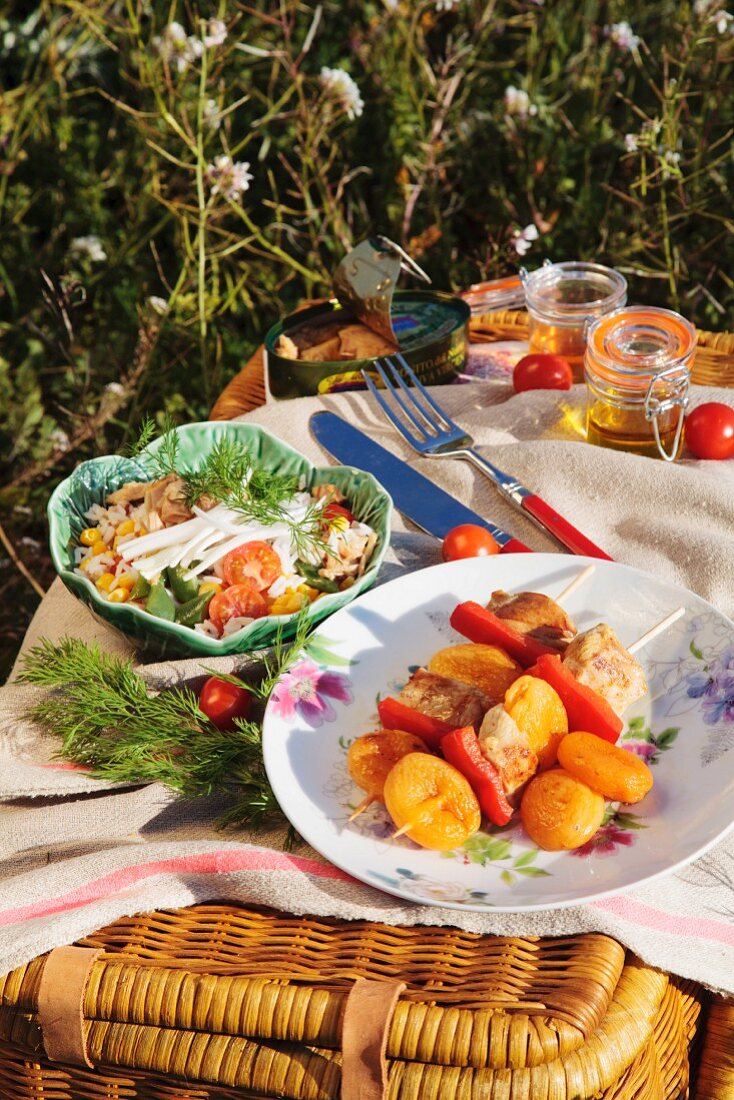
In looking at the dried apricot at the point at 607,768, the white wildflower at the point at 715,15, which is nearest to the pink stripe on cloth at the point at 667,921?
the dried apricot at the point at 607,768

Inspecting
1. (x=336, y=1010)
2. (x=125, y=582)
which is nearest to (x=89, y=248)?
(x=125, y=582)

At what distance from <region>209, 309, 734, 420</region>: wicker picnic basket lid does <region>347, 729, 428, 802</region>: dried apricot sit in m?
1.28

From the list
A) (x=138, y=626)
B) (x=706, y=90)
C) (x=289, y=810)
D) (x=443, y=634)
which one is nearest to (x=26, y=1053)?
(x=289, y=810)

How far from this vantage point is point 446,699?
5.10 ft

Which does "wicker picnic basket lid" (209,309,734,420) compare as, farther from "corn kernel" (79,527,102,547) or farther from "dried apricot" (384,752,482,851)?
"dried apricot" (384,752,482,851)

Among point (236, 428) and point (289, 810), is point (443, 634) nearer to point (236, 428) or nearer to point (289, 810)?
point (289, 810)

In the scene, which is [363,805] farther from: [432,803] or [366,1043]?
[366,1043]

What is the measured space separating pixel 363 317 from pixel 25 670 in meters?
1.11

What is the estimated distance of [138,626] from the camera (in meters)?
1.79

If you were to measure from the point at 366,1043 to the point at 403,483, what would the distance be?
3.84 feet

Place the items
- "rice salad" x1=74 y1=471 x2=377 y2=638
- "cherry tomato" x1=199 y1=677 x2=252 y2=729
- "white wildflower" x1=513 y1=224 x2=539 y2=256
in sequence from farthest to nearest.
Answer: "white wildflower" x1=513 y1=224 x2=539 y2=256
"rice salad" x1=74 y1=471 x2=377 y2=638
"cherry tomato" x1=199 y1=677 x2=252 y2=729

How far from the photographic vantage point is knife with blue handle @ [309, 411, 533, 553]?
2.12m

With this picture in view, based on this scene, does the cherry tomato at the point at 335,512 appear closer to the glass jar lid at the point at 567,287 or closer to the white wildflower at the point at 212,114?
the glass jar lid at the point at 567,287

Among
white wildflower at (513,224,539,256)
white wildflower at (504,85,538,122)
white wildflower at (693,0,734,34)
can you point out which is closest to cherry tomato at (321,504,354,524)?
white wildflower at (513,224,539,256)
